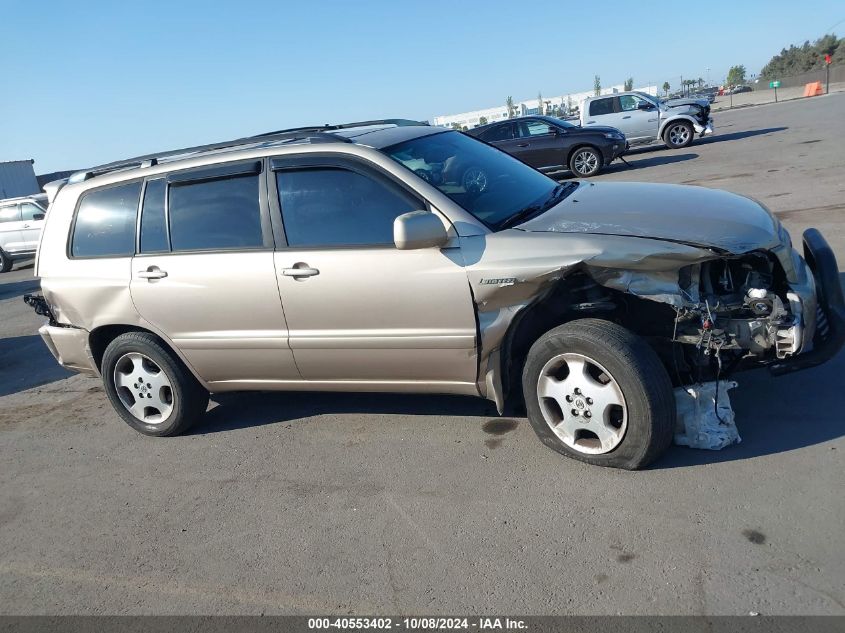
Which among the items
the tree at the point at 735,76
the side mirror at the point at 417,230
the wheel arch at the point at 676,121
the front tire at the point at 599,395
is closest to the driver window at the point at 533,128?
the wheel arch at the point at 676,121

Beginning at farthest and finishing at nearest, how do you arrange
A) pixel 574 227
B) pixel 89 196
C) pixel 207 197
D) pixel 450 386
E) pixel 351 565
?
pixel 89 196
pixel 207 197
pixel 450 386
pixel 574 227
pixel 351 565

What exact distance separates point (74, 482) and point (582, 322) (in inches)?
134

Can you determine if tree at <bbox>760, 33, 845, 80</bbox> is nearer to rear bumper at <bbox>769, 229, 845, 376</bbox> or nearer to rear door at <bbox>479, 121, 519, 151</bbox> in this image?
rear door at <bbox>479, 121, 519, 151</bbox>

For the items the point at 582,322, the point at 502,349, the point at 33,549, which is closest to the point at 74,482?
the point at 33,549

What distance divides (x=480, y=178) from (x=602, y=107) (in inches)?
695

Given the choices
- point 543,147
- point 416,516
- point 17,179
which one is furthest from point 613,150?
point 17,179

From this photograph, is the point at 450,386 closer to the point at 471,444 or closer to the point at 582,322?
the point at 471,444

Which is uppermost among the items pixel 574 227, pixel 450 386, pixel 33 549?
pixel 574 227

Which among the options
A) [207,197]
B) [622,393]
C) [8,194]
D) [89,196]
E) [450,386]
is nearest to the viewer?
[622,393]

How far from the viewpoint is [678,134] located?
20.6 m

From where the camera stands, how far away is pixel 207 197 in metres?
4.64

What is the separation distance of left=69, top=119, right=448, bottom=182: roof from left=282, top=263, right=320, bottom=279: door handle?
2.55ft

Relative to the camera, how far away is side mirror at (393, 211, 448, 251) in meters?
3.71

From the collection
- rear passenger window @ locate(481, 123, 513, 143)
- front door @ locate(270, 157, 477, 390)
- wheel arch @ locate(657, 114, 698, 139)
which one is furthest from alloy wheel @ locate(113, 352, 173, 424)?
wheel arch @ locate(657, 114, 698, 139)
